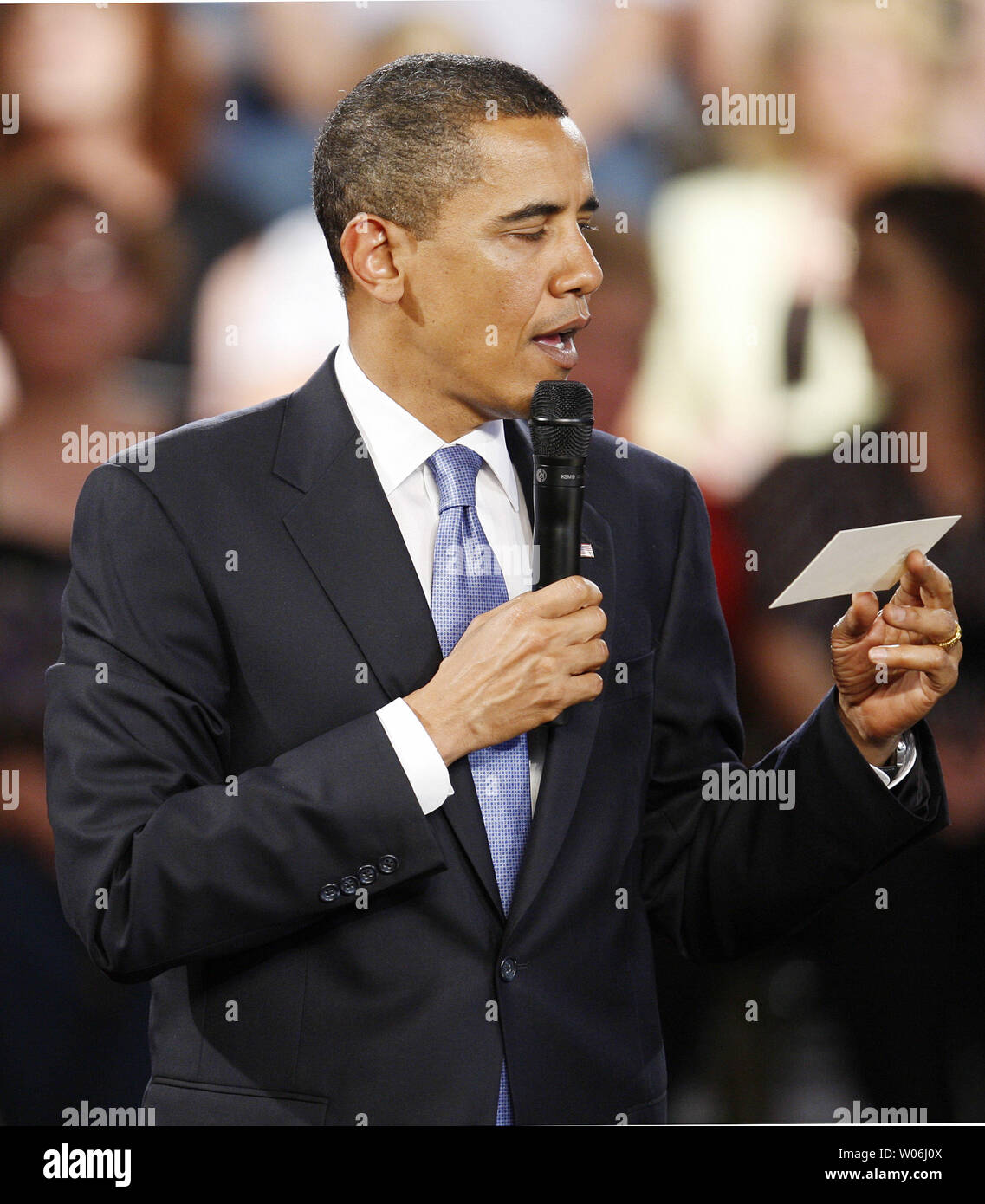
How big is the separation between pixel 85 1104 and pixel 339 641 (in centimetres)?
167

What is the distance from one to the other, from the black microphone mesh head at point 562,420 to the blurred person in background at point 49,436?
57.3 inches

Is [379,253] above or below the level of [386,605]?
above

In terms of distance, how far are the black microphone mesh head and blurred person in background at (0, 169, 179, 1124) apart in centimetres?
145

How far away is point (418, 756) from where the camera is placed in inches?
58.5

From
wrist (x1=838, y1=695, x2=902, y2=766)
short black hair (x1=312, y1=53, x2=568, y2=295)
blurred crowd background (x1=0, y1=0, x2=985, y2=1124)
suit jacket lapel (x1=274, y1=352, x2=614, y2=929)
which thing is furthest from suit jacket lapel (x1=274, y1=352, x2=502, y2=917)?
blurred crowd background (x1=0, y1=0, x2=985, y2=1124)

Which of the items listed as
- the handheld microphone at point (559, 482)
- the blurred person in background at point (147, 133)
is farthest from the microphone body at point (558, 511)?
the blurred person in background at point (147, 133)

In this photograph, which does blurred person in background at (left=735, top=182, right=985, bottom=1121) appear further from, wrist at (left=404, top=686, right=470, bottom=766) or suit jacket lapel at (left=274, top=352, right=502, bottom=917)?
wrist at (left=404, top=686, right=470, bottom=766)

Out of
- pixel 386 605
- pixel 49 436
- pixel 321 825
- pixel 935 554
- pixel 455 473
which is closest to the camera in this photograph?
pixel 321 825

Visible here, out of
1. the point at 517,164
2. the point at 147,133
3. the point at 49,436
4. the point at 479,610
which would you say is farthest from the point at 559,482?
the point at 147,133

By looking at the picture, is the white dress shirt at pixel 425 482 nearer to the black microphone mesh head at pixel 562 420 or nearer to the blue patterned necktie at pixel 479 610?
the blue patterned necktie at pixel 479 610

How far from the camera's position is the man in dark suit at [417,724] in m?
1.48

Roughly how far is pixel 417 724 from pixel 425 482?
383 mm

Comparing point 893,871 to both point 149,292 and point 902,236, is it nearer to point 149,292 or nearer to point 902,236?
point 902,236

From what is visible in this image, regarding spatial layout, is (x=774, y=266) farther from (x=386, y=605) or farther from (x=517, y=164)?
(x=386, y=605)
